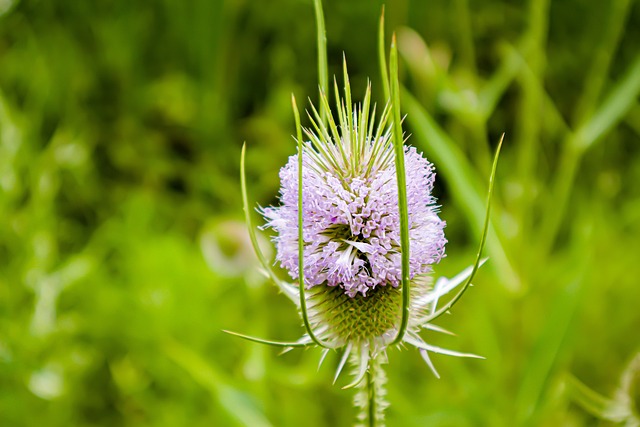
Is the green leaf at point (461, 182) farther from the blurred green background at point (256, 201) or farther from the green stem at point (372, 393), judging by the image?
the green stem at point (372, 393)

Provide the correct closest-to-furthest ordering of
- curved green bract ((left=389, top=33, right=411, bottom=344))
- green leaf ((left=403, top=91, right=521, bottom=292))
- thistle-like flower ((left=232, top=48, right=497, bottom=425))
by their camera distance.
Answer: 1. curved green bract ((left=389, top=33, right=411, bottom=344))
2. thistle-like flower ((left=232, top=48, right=497, bottom=425))
3. green leaf ((left=403, top=91, right=521, bottom=292))

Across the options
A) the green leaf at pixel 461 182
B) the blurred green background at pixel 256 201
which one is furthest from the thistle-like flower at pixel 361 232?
the green leaf at pixel 461 182

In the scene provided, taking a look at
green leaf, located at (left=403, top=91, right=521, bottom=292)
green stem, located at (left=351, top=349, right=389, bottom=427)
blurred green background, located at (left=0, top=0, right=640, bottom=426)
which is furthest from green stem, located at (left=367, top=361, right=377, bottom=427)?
green leaf, located at (left=403, top=91, right=521, bottom=292)

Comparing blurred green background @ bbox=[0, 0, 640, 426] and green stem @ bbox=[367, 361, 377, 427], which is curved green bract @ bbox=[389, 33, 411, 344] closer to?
green stem @ bbox=[367, 361, 377, 427]

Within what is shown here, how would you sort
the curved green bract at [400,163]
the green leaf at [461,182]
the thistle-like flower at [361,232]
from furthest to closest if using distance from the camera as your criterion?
the green leaf at [461,182] < the thistle-like flower at [361,232] < the curved green bract at [400,163]

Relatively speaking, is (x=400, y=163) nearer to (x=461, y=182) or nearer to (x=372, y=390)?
(x=372, y=390)

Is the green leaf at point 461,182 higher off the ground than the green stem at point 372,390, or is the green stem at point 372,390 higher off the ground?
the green leaf at point 461,182

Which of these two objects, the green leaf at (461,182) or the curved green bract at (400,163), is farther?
the green leaf at (461,182)
